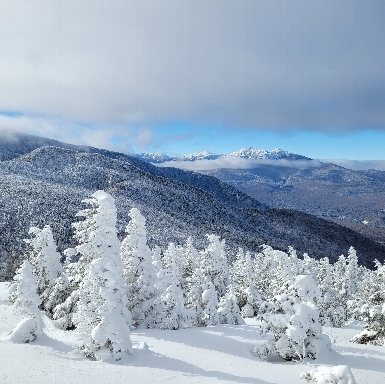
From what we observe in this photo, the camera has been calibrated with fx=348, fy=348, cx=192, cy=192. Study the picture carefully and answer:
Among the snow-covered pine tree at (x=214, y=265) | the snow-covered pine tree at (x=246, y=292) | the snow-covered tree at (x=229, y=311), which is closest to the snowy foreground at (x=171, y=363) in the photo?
the snow-covered tree at (x=229, y=311)

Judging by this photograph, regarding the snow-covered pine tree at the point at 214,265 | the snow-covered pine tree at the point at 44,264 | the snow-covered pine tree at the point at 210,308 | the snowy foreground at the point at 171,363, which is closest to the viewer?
the snowy foreground at the point at 171,363

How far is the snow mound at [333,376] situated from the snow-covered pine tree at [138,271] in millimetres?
15682

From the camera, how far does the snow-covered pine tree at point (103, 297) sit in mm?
20438

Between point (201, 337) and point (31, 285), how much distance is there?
14.1 metres

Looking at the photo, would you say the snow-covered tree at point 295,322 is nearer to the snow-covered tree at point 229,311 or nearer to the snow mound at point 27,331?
the snow mound at point 27,331

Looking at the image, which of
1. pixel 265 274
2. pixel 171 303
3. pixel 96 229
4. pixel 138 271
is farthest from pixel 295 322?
pixel 265 274

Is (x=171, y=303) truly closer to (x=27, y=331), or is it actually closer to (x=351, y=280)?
(x=27, y=331)

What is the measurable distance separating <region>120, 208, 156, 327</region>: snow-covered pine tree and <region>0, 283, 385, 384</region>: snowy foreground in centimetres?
264

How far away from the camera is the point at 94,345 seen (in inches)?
822

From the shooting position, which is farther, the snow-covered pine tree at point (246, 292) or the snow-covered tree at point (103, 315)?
the snow-covered pine tree at point (246, 292)

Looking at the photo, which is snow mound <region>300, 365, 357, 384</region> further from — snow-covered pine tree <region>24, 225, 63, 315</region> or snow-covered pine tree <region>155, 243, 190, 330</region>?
snow-covered pine tree <region>24, 225, 63, 315</region>

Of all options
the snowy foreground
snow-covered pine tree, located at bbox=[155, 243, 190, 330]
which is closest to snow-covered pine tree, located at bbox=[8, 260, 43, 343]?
the snowy foreground

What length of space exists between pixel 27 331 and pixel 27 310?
1.42 m

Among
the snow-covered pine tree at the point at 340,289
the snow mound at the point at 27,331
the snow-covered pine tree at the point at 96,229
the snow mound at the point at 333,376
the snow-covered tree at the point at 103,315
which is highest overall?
the snow-covered pine tree at the point at 96,229
